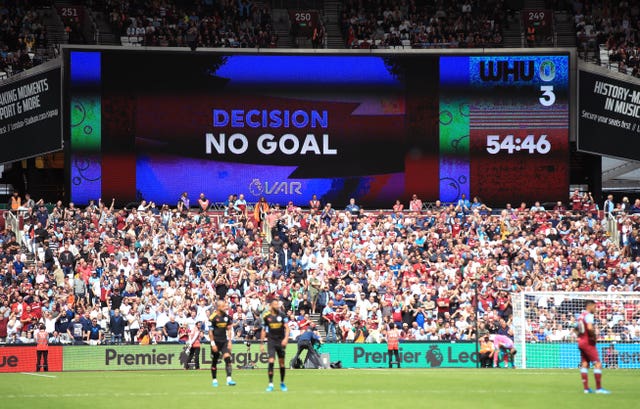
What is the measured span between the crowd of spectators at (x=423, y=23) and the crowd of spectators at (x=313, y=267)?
25.8 ft

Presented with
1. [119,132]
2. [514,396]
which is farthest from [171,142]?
[514,396]

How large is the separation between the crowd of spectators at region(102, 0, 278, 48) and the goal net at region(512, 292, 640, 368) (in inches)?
724

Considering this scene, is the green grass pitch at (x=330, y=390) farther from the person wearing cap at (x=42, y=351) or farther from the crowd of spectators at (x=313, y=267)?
the crowd of spectators at (x=313, y=267)

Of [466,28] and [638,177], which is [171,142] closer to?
[466,28]

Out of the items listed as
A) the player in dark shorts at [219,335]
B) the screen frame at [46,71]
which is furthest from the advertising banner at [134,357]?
the screen frame at [46,71]

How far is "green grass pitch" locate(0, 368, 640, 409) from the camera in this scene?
21984 mm

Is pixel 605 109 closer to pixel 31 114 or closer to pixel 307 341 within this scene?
pixel 307 341

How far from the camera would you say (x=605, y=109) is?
4853 cm

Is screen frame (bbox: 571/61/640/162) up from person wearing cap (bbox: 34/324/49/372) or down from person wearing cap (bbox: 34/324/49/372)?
up

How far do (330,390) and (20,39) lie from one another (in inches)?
1152

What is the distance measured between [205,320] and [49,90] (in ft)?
50.4

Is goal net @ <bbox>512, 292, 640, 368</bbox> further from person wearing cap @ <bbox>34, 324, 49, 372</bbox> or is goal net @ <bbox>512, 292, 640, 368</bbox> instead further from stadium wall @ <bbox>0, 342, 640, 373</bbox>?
person wearing cap @ <bbox>34, 324, 49, 372</bbox>

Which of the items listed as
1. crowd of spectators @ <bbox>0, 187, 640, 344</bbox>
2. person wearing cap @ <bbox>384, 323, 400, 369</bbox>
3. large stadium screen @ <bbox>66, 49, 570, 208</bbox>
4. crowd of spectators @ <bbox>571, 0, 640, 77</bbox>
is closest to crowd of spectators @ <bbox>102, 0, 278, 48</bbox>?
large stadium screen @ <bbox>66, 49, 570, 208</bbox>

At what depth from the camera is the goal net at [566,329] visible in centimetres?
3606
